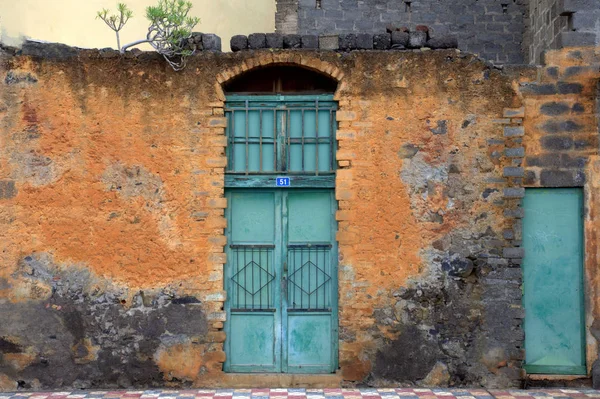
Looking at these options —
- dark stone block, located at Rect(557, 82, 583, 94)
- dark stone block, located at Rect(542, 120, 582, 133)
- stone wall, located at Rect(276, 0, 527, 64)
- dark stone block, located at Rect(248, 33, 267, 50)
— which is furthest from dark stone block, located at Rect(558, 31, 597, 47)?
stone wall, located at Rect(276, 0, 527, 64)

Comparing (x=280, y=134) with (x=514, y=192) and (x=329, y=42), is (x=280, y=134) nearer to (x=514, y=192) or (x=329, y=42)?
(x=329, y=42)

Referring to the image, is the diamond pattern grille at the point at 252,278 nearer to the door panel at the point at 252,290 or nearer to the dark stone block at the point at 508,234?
the door panel at the point at 252,290

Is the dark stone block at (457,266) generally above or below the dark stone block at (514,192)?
below

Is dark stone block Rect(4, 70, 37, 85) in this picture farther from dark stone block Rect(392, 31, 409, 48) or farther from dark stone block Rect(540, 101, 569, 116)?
dark stone block Rect(540, 101, 569, 116)

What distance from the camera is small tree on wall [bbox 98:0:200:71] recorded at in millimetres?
6527

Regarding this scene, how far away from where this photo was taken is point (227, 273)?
6.82 meters

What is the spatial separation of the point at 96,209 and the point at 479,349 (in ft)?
13.4

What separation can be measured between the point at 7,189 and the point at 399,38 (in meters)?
4.27

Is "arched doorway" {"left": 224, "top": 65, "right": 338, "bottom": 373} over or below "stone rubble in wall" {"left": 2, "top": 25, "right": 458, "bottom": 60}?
below

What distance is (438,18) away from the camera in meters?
10.7

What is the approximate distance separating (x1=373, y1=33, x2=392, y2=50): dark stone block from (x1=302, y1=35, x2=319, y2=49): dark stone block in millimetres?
596

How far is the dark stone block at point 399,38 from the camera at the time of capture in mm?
6730

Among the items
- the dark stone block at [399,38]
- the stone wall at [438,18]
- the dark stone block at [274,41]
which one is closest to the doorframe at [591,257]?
the dark stone block at [399,38]

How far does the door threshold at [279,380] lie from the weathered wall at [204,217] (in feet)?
0.16
